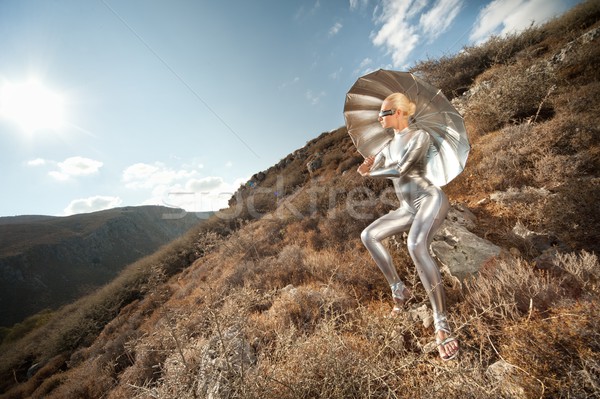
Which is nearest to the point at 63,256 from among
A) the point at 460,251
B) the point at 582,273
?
the point at 460,251

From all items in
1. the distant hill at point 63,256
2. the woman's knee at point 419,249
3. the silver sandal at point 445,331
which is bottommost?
the silver sandal at point 445,331

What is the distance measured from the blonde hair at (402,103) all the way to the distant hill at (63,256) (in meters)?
38.5

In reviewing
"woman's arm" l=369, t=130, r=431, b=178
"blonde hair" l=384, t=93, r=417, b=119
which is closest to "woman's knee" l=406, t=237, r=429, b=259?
"woman's arm" l=369, t=130, r=431, b=178

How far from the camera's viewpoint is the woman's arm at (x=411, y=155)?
7.53 feet

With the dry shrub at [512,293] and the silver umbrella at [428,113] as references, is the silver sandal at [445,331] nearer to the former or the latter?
the dry shrub at [512,293]

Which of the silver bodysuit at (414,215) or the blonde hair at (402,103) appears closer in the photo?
the silver bodysuit at (414,215)

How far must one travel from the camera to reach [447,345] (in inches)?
73.1

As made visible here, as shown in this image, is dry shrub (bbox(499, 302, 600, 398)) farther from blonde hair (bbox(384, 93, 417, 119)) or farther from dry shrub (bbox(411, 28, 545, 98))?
dry shrub (bbox(411, 28, 545, 98))

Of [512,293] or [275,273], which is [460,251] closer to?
[512,293]

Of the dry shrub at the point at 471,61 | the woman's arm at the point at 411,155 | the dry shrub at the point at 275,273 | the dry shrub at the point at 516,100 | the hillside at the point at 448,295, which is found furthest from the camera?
the dry shrub at the point at 471,61

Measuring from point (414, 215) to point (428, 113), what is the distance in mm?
1202

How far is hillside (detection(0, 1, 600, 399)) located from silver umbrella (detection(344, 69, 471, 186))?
115 cm

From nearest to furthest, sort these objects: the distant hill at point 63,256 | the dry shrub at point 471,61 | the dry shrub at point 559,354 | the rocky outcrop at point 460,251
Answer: the dry shrub at point 559,354
the rocky outcrop at point 460,251
the dry shrub at point 471,61
the distant hill at point 63,256

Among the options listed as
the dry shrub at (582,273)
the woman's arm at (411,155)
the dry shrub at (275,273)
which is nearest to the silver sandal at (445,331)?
the dry shrub at (582,273)
